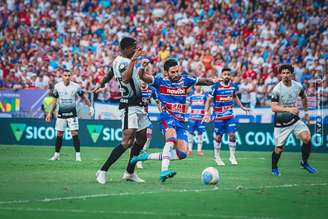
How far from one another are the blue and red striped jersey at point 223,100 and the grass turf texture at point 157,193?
7.08 feet

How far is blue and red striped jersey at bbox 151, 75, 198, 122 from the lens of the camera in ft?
49.4

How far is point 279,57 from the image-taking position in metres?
31.8

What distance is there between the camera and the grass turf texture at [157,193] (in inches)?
422

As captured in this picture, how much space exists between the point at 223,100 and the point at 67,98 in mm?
4446

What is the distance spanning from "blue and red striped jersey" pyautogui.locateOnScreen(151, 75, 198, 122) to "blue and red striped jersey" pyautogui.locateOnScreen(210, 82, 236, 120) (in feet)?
21.8

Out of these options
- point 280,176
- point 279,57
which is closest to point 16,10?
point 279,57

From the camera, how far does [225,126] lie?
21.8 meters

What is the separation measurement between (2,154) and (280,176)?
10.4 meters

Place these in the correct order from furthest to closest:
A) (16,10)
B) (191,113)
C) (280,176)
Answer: (16,10) → (191,113) → (280,176)

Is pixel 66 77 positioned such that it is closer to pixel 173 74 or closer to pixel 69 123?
Answer: pixel 69 123

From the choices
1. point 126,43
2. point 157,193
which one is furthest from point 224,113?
point 157,193

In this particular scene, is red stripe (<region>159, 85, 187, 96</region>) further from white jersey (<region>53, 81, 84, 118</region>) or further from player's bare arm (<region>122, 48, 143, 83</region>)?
white jersey (<region>53, 81, 84, 118</region>)

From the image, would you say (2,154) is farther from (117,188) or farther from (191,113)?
(117,188)

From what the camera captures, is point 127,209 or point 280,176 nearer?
point 127,209
